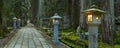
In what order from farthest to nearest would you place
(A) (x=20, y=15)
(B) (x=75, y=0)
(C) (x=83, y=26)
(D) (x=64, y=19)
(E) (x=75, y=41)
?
(A) (x=20, y=15)
(D) (x=64, y=19)
(B) (x=75, y=0)
(C) (x=83, y=26)
(E) (x=75, y=41)

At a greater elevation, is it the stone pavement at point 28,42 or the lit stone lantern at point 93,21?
the lit stone lantern at point 93,21

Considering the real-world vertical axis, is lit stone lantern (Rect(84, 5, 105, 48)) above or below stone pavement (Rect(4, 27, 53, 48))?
above

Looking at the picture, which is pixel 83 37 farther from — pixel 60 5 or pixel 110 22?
pixel 60 5

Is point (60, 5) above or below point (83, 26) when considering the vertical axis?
above

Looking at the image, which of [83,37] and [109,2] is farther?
[83,37]

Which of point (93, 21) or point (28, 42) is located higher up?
point (93, 21)

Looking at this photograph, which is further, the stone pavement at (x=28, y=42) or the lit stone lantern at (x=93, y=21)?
the stone pavement at (x=28, y=42)

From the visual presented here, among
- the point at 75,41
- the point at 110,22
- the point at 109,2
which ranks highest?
the point at 109,2

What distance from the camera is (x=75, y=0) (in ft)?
72.6

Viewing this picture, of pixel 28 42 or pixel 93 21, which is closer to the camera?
pixel 93 21

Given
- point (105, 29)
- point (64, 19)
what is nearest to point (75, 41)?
point (105, 29)

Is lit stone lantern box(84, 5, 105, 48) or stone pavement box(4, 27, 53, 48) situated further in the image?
stone pavement box(4, 27, 53, 48)

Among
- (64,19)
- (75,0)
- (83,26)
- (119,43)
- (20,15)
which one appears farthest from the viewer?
(20,15)

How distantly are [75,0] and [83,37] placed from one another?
8434mm
